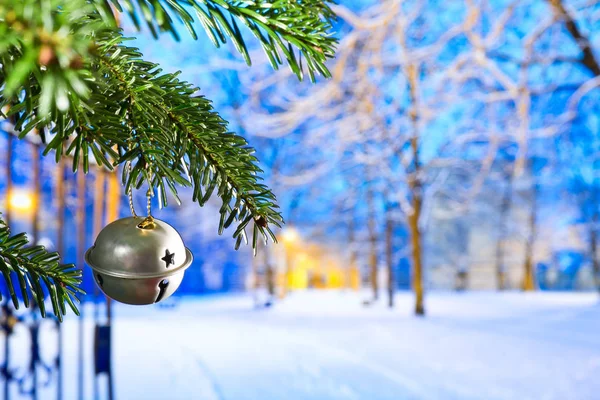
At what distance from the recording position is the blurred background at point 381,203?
13.4 feet

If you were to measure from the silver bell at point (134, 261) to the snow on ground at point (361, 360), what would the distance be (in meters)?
3.87

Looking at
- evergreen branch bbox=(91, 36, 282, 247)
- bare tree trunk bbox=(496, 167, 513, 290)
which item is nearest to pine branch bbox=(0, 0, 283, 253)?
evergreen branch bbox=(91, 36, 282, 247)

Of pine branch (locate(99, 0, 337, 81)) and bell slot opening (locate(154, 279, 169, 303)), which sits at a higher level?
pine branch (locate(99, 0, 337, 81))

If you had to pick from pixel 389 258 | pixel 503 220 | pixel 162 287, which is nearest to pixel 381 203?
pixel 389 258

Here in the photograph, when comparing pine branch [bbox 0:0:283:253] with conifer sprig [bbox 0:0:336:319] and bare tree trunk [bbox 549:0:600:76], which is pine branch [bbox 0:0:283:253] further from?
bare tree trunk [bbox 549:0:600:76]

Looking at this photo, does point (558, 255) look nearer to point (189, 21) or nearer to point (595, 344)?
point (595, 344)

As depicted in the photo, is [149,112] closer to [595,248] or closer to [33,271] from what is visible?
[33,271]

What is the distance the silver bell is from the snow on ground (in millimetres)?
3865

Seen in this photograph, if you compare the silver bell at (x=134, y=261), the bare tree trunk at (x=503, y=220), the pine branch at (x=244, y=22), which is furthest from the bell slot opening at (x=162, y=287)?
the bare tree trunk at (x=503, y=220)

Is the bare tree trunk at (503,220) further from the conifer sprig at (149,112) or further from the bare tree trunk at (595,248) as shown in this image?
the conifer sprig at (149,112)

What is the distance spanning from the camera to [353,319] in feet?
33.3

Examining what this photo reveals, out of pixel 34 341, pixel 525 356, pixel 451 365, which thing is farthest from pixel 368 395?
pixel 34 341

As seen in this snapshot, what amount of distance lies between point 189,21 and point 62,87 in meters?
0.19

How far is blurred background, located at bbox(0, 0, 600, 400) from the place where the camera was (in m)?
4.09
